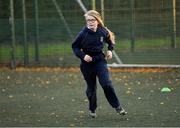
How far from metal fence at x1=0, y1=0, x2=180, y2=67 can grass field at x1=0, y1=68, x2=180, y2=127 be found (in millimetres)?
749

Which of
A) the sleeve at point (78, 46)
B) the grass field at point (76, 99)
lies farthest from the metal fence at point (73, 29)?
the sleeve at point (78, 46)

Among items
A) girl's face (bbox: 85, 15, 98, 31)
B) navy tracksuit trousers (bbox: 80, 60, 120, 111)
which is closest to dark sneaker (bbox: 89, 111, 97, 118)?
navy tracksuit trousers (bbox: 80, 60, 120, 111)

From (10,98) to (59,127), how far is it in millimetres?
3724

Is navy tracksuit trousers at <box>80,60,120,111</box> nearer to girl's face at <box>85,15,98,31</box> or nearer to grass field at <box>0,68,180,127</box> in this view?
grass field at <box>0,68,180,127</box>

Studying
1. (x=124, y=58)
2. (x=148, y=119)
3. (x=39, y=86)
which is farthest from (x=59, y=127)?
(x=124, y=58)

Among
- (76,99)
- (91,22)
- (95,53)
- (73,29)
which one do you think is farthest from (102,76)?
(73,29)

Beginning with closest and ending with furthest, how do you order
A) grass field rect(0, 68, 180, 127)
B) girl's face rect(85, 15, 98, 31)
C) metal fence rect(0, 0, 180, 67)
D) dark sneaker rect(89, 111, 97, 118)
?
grass field rect(0, 68, 180, 127) → girl's face rect(85, 15, 98, 31) → dark sneaker rect(89, 111, 97, 118) → metal fence rect(0, 0, 180, 67)

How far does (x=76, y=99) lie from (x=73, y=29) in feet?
21.5

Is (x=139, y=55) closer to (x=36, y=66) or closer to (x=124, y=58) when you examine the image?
(x=124, y=58)

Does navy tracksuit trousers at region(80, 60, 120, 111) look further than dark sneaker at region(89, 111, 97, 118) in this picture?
No

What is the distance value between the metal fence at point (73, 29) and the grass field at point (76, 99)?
749 mm

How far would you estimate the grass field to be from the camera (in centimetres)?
1023

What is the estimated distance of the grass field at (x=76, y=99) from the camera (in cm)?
1023

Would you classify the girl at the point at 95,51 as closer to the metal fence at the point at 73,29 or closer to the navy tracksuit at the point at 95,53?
the navy tracksuit at the point at 95,53
